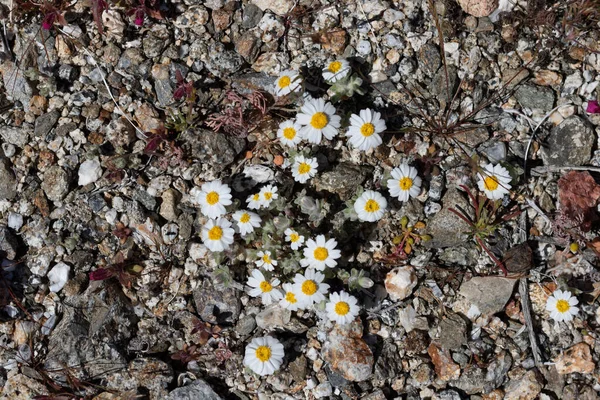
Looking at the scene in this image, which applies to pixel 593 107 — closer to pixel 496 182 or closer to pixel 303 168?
pixel 496 182

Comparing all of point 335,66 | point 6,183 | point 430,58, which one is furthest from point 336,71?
point 6,183

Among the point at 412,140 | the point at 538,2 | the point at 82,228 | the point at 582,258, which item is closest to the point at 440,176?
the point at 412,140

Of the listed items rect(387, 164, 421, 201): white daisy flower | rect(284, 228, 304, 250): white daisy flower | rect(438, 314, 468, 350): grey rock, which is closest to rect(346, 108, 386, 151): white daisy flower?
rect(387, 164, 421, 201): white daisy flower

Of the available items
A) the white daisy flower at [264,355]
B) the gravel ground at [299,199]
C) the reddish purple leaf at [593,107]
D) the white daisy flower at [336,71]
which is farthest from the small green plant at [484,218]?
the white daisy flower at [264,355]

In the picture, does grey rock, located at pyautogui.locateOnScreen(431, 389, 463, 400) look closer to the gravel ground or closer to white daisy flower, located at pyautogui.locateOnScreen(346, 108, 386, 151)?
the gravel ground

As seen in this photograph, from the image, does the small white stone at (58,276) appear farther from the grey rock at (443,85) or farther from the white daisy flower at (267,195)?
the grey rock at (443,85)

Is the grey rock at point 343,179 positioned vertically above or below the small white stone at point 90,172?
above
